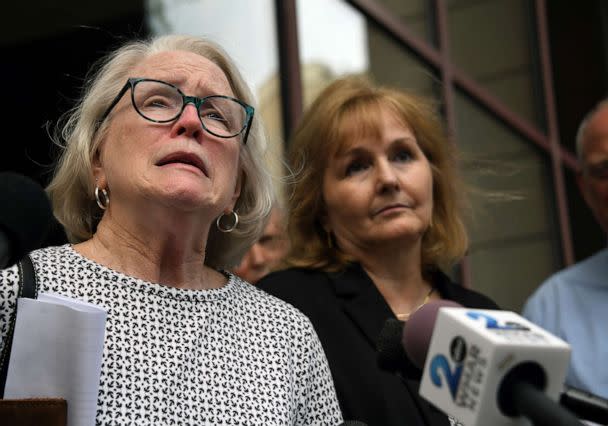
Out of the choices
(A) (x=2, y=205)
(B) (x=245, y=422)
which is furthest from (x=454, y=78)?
(A) (x=2, y=205)

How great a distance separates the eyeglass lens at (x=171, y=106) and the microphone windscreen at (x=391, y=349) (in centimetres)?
105

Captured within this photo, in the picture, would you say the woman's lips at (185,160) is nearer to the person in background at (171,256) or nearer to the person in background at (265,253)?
the person in background at (171,256)

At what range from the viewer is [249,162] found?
2.79m

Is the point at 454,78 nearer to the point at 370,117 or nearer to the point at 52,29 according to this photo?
the point at 52,29

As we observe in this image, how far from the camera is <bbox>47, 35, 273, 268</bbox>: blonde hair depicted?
2570 millimetres

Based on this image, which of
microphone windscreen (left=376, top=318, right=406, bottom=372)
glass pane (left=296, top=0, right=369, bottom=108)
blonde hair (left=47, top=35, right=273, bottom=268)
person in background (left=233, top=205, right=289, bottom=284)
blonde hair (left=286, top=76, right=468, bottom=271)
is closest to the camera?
microphone windscreen (left=376, top=318, right=406, bottom=372)

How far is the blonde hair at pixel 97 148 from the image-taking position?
2570 mm

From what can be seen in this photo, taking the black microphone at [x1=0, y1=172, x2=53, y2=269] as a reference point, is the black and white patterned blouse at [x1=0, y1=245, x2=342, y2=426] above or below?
below

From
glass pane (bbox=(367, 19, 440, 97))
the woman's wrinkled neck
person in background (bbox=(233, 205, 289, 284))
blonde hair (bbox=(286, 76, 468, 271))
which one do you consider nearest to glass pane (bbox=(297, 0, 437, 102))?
glass pane (bbox=(367, 19, 440, 97))

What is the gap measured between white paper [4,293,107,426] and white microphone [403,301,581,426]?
0.71 m

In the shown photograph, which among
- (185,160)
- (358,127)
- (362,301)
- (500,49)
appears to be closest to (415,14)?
(500,49)

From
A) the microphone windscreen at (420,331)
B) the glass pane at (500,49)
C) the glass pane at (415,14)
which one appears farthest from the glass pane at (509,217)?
the microphone windscreen at (420,331)

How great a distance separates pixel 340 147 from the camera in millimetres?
3186

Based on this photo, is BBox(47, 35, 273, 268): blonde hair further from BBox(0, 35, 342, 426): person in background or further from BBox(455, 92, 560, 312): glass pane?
BBox(455, 92, 560, 312): glass pane
